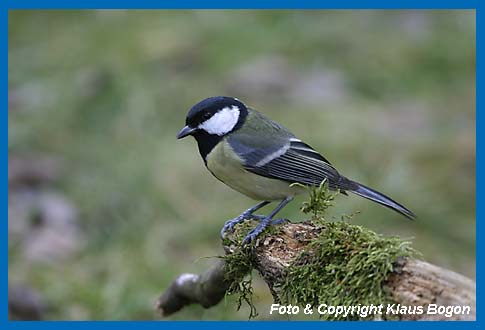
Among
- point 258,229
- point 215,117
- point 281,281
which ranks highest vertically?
point 215,117

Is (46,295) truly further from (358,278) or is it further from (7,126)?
(358,278)

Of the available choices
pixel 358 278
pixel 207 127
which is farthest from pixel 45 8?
pixel 358 278

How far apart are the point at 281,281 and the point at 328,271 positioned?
0.62ft

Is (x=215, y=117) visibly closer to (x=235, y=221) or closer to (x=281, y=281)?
(x=235, y=221)

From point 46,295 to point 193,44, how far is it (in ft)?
10.4

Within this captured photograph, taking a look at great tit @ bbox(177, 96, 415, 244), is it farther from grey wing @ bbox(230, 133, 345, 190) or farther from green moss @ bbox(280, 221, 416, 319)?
green moss @ bbox(280, 221, 416, 319)

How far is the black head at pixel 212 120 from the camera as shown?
9.23 ft

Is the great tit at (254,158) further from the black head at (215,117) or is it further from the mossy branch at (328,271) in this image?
the mossy branch at (328,271)

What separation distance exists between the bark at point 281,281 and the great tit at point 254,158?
1.01 ft

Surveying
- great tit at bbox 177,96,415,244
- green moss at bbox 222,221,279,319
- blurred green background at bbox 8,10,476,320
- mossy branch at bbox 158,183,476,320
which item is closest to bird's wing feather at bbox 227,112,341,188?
great tit at bbox 177,96,415,244

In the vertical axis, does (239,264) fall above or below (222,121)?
below

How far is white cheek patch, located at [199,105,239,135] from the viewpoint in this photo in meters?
2.85

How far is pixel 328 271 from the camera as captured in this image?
2088 mm

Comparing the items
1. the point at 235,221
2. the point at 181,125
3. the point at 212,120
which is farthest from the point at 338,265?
the point at 181,125
